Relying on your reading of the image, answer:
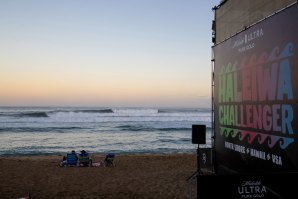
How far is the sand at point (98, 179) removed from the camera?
8.88 metres

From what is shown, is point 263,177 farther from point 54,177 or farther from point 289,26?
point 54,177

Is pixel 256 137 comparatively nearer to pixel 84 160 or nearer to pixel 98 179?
pixel 98 179

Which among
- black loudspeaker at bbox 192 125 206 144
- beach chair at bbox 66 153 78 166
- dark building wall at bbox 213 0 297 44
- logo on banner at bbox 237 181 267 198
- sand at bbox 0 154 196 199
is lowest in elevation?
sand at bbox 0 154 196 199

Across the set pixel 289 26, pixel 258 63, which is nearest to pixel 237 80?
pixel 258 63

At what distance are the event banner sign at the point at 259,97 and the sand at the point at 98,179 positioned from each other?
217cm

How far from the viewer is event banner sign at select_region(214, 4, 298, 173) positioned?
5.58m

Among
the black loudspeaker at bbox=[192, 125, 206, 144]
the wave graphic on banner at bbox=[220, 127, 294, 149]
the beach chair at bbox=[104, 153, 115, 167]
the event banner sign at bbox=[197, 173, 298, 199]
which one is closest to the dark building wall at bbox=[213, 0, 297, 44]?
the wave graphic on banner at bbox=[220, 127, 294, 149]

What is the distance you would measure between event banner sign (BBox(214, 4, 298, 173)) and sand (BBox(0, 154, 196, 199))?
217 cm

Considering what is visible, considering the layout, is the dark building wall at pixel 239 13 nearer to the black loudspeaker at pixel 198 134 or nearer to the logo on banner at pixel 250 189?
the black loudspeaker at pixel 198 134

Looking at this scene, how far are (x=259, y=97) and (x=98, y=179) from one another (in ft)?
20.6

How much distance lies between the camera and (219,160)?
8.59 m

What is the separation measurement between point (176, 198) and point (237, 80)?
324 centimetres

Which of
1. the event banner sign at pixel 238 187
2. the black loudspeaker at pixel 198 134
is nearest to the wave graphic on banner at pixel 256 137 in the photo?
the black loudspeaker at pixel 198 134

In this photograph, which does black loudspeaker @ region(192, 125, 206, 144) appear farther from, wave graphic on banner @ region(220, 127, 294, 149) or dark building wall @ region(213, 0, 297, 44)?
dark building wall @ region(213, 0, 297, 44)
